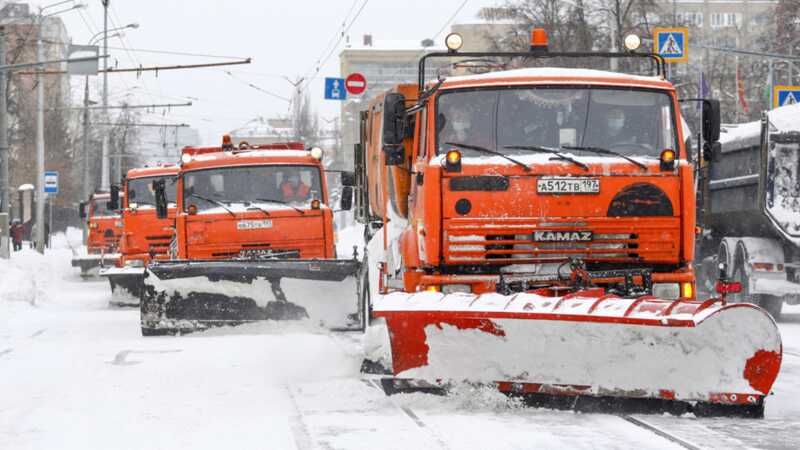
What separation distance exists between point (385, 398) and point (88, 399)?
2.15m

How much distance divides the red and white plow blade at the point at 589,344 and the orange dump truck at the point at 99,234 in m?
24.0

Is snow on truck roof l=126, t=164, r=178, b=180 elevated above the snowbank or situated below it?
above

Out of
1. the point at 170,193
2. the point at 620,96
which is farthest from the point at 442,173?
the point at 170,193

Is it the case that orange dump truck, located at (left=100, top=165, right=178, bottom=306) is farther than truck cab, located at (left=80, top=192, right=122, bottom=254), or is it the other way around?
truck cab, located at (left=80, top=192, right=122, bottom=254)

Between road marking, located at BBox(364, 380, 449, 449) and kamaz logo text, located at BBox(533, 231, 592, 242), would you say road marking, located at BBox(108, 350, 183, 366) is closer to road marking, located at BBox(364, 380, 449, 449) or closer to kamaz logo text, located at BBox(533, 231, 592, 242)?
road marking, located at BBox(364, 380, 449, 449)

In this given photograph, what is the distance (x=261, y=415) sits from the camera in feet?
29.6

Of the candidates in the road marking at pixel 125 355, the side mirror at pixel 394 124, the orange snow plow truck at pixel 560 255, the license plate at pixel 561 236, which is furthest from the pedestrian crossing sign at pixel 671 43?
the license plate at pixel 561 236

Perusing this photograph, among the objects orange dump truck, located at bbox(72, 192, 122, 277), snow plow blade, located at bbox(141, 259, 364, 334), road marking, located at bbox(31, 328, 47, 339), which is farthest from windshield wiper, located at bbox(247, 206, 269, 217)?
orange dump truck, located at bbox(72, 192, 122, 277)

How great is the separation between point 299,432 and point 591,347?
1.99 meters

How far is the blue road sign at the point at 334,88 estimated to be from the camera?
43156 mm

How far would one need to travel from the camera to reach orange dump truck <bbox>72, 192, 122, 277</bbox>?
3244 centimetres

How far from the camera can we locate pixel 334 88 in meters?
43.3

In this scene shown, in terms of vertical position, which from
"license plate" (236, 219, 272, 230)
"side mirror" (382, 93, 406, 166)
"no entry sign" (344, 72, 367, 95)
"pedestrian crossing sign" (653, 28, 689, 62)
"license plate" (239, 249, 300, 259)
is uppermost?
"pedestrian crossing sign" (653, 28, 689, 62)

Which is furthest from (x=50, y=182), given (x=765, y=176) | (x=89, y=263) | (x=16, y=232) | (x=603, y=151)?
(x=603, y=151)
